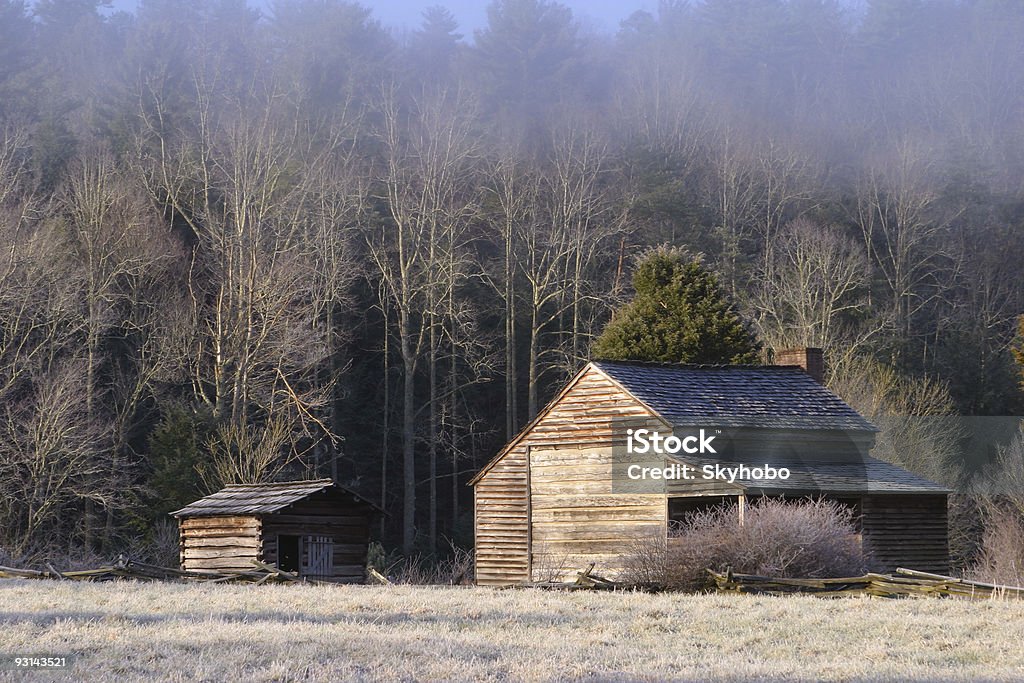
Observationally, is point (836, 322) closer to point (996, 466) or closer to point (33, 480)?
point (996, 466)

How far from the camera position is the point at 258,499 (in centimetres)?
3072

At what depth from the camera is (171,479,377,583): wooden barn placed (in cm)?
3012

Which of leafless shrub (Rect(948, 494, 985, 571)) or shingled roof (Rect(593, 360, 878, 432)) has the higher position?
shingled roof (Rect(593, 360, 878, 432))

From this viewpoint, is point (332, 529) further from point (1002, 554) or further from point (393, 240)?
point (393, 240)

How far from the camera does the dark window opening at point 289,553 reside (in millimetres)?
31562

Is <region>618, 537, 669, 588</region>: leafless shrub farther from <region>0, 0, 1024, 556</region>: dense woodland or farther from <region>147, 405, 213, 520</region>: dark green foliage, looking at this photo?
<region>147, 405, 213, 520</region>: dark green foliage

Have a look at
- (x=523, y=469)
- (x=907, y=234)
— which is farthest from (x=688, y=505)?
(x=907, y=234)

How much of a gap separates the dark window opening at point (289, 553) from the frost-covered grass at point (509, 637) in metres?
11.1

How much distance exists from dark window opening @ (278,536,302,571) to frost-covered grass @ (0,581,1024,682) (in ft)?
36.4

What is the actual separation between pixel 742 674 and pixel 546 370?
1435 inches

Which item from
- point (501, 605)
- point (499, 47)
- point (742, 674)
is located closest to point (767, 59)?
point (499, 47)

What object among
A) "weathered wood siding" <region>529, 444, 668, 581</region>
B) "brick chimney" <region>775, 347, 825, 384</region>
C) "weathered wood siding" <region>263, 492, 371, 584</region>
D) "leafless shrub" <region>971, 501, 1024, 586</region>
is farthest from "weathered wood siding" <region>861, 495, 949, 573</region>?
"weathered wood siding" <region>263, 492, 371, 584</region>

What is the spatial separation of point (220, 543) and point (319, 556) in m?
2.54

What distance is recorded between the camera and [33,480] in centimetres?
3756
